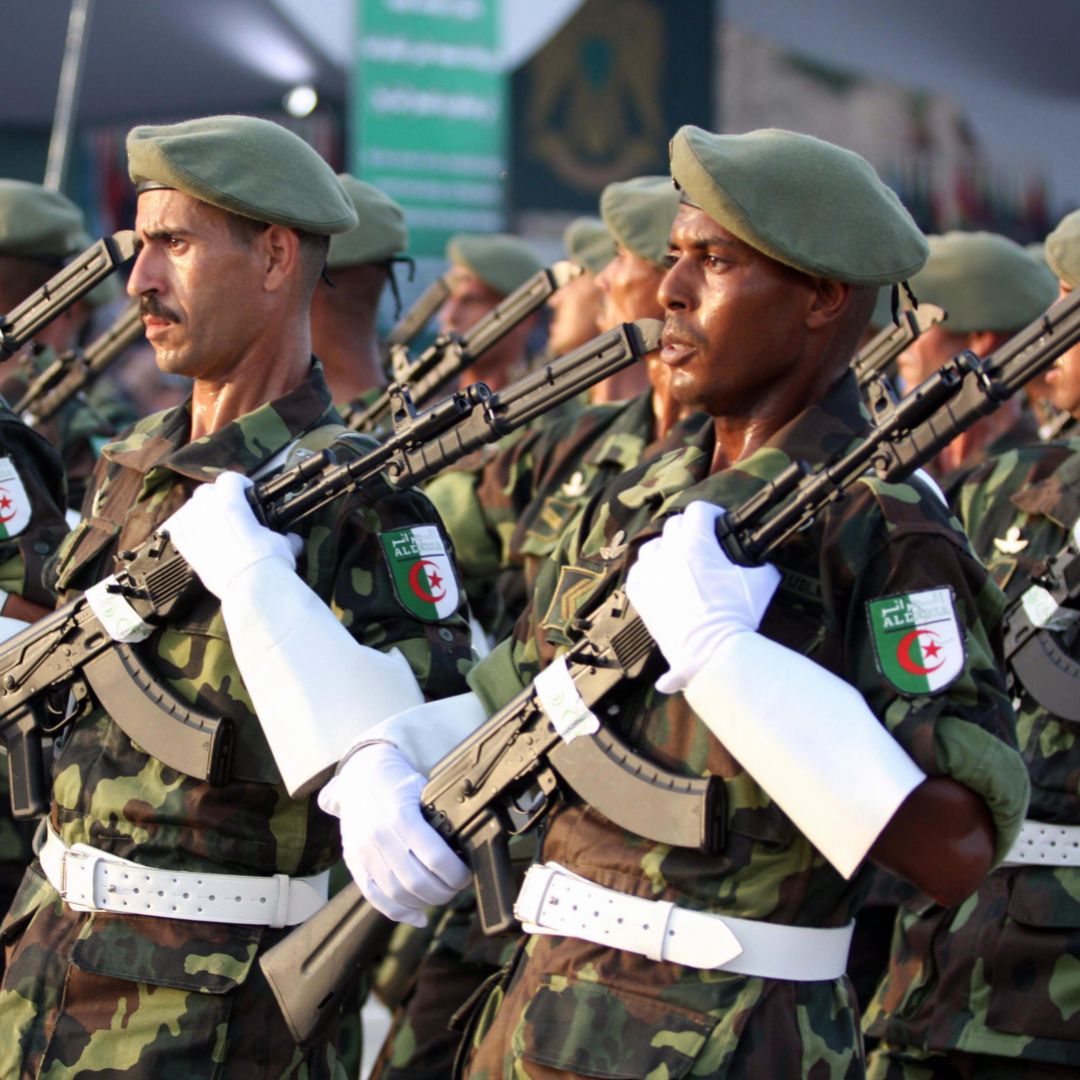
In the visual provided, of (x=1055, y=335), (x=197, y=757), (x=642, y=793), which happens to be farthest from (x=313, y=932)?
(x=1055, y=335)

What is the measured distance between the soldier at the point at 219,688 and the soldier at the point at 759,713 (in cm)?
33

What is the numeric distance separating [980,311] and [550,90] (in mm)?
9014

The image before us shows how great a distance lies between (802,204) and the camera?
2979mm

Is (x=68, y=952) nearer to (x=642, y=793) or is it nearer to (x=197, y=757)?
(x=197, y=757)

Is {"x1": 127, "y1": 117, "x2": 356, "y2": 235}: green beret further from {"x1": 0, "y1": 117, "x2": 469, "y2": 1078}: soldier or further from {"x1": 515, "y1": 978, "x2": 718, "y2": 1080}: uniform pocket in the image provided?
{"x1": 515, "y1": 978, "x2": 718, "y2": 1080}: uniform pocket

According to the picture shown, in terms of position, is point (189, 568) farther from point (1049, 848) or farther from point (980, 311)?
point (980, 311)

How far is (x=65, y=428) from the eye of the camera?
258 inches

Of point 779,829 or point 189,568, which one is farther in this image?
point 189,568

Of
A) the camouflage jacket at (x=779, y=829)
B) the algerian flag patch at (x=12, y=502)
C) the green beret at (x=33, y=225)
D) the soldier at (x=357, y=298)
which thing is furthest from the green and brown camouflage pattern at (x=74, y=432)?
the camouflage jacket at (x=779, y=829)

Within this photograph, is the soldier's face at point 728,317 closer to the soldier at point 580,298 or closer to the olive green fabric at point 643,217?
the olive green fabric at point 643,217

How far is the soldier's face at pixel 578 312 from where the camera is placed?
7.12m

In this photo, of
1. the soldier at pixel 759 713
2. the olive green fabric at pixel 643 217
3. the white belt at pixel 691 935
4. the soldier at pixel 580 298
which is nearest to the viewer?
the soldier at pixel 759 713

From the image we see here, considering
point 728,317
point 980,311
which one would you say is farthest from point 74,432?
point 728,317

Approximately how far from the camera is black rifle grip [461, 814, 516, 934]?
304 centimetres
